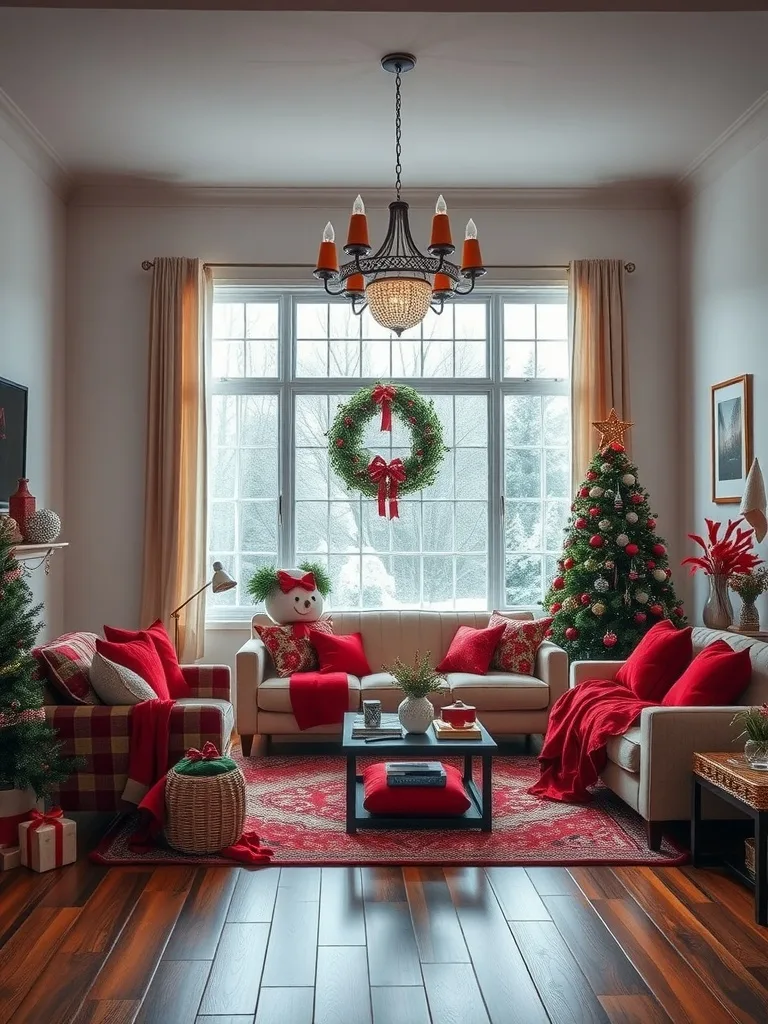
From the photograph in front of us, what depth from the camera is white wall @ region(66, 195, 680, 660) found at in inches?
260

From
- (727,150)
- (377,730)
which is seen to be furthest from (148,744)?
(727,150)

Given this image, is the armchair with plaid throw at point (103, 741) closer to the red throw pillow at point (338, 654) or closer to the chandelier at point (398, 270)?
the red throw pillow at point (338, 654)

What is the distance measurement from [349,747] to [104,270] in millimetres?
3978

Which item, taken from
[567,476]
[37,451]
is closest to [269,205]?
[37,451]

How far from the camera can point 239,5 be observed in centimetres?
260

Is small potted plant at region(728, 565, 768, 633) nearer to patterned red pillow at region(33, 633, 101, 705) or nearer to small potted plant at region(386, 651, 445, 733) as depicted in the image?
small potted plant at region(386, 651, 445, 733)

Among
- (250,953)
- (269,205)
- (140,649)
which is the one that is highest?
(269,205)

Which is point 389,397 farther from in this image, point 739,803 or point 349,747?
point 739,803

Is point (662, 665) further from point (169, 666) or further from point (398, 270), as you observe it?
point (169, 666)

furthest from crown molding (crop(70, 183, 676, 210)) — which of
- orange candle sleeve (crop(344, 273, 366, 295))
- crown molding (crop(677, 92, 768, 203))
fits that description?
orange candle sleeve (crop(344, 273, 366, 295))

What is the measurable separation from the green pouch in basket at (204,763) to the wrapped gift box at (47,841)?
1.58 ft

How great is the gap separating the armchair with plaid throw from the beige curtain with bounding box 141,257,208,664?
2172 millimetres

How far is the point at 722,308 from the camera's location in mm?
6020

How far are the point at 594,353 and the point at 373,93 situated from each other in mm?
2391
